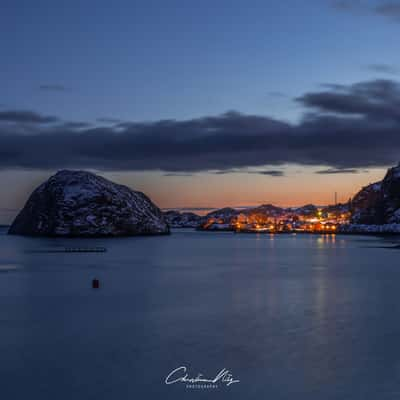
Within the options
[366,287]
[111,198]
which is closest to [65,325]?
[366,287]
